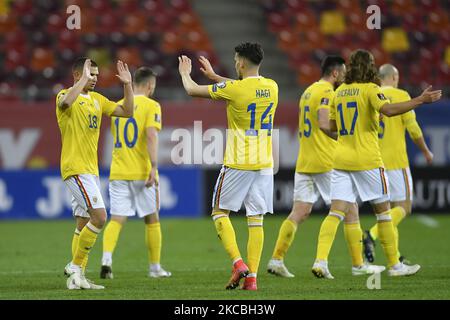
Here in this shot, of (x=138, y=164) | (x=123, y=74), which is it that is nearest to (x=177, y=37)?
(x=138, y=164)

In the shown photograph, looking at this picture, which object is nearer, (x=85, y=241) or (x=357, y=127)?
(x=85, y=241)

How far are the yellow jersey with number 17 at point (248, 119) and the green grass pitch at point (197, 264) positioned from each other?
1254 millimetres

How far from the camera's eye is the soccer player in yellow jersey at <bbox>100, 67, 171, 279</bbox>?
10812 mm

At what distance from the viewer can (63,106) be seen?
8.93 m

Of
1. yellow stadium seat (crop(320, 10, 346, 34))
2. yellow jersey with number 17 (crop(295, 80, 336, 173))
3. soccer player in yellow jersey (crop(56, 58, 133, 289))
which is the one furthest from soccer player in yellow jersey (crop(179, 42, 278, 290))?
yellow stadium seat (crop(320, 10, 346, 34))

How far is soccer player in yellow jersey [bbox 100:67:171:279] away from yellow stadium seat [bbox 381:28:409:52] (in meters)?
12.4

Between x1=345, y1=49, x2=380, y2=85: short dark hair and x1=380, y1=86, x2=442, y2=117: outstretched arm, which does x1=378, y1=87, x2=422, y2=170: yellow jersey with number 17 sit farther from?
x1=380, y1=86, x2=442, y2=117: outstretched arm

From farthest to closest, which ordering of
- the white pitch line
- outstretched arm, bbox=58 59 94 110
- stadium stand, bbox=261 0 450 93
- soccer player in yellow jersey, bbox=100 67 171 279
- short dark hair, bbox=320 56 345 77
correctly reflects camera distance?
1. stadium stand, bbox=261 0 450 93
2. the white pitch line
3. soccer player in yellow jersey, bbox=100 67 171 279
4. short dark hair, bbox=320 56 345 77
5. outstretched arm, bbox=58 59 94 110

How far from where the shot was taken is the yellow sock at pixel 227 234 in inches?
348

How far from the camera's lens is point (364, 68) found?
31.8 feet

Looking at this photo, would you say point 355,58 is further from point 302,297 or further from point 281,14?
point 281,14

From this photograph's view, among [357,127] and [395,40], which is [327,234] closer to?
[357,127]

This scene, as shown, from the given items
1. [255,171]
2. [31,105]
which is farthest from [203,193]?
[255,171]

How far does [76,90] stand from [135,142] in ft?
7.53
